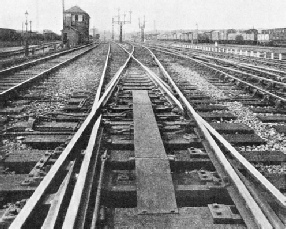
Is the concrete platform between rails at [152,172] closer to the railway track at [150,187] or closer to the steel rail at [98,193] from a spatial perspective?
the railway track at [150,187]

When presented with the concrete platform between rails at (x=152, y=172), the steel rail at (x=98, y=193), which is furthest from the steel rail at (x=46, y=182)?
the concrete platform between rails at (x=152, y=172)

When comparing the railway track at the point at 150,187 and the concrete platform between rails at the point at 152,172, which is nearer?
the railway track at the point at 150,187

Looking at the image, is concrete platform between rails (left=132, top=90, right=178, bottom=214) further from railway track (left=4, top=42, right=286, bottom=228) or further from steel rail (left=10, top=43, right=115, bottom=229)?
steel rail (left=10, top=43, right=115, bottom=229)

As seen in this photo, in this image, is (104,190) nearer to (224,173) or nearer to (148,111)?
(224,173)

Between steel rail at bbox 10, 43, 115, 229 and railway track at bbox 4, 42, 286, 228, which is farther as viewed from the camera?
railway track at bbox 4, 42, 286, 228

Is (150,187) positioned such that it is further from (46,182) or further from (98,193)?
(46,182)

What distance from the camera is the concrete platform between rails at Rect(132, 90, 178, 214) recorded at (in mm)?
2877

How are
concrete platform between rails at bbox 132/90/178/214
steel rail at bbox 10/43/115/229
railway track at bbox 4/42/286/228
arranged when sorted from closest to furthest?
steel rail at bbox 10/43/115/229 → railway track at bbox 4/42/286/228 → concrete platform between rails at bbox 132/90/178/214

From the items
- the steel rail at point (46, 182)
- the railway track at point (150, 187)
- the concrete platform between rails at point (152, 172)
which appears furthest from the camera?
the concrete platform between rails at point (152, 172)

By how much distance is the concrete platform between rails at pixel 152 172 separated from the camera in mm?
2877

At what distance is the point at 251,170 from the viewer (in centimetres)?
344

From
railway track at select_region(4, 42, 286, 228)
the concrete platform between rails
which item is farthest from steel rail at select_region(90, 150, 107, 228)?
the concrete platform between rails

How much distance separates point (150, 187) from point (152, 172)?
301 mm

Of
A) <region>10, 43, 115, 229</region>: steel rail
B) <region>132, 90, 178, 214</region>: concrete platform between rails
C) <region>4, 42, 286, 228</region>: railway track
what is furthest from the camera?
<region>132, 90, 178, 214</region>: concrete platform between rails
